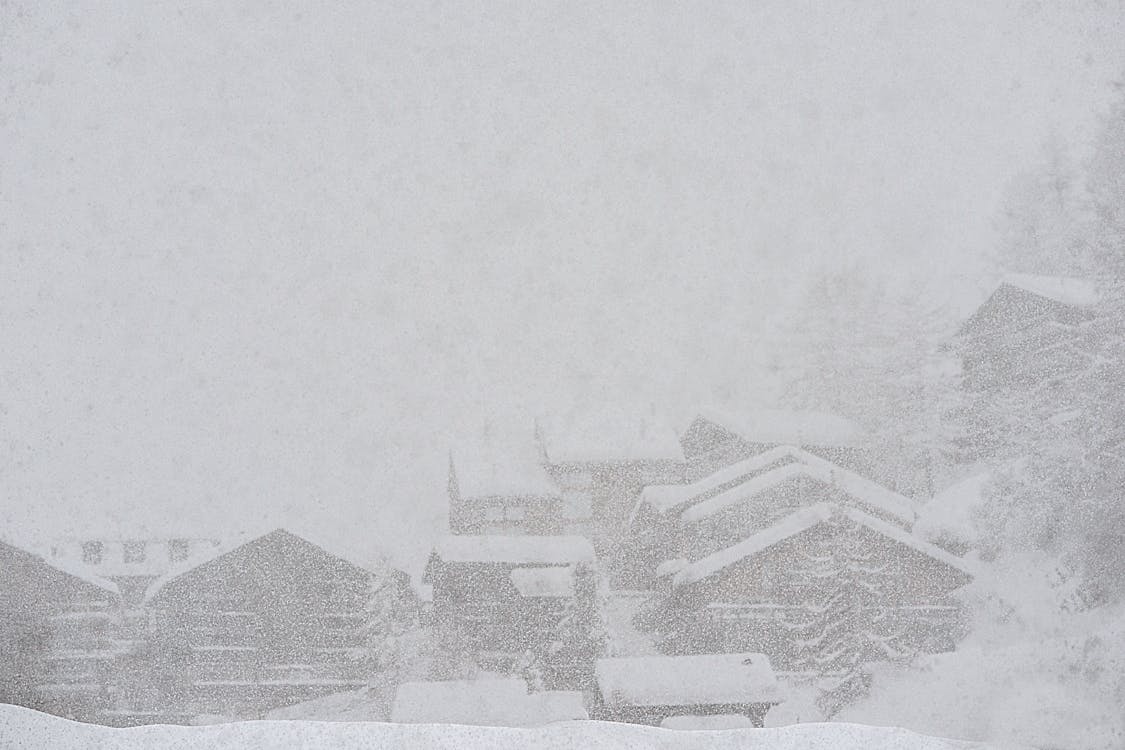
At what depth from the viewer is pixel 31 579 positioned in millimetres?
2703

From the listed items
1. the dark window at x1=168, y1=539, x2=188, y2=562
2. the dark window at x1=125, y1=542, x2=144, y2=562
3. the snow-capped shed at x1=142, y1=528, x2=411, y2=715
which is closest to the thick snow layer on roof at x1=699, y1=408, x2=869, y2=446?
the snow-capped shed at x1=142, y1=528, x2=411, y2=715

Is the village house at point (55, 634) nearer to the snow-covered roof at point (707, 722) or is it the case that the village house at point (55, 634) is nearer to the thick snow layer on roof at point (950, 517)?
the snow-covered roof at point (707, 722)

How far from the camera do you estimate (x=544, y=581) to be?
2584mm

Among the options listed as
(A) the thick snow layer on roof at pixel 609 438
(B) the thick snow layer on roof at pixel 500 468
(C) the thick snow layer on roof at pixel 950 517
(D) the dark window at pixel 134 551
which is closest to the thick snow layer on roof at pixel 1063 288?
(C) the thick snow layer on roof at pixel 950 517

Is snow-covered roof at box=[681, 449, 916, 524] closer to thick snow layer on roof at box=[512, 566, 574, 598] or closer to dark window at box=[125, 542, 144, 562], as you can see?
thick snow layer on roof at box=[512, 566, 574, 598]

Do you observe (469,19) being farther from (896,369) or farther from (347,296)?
(896,369)

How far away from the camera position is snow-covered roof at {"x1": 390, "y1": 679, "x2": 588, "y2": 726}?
2.61m

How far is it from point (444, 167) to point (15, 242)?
1210 millimetres

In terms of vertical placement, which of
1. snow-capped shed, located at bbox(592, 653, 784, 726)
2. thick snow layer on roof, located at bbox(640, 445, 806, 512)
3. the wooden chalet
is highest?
the wooden chalet

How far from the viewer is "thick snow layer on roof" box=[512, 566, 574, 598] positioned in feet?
8.47

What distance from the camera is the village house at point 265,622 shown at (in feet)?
8.57

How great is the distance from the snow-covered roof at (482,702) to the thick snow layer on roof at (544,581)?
0.26m

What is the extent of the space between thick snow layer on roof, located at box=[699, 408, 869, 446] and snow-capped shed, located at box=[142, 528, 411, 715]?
100 centimetres

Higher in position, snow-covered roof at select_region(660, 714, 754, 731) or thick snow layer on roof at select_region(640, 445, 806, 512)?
thick snow layer on roof at select_region(640, 445, 806, 512)
